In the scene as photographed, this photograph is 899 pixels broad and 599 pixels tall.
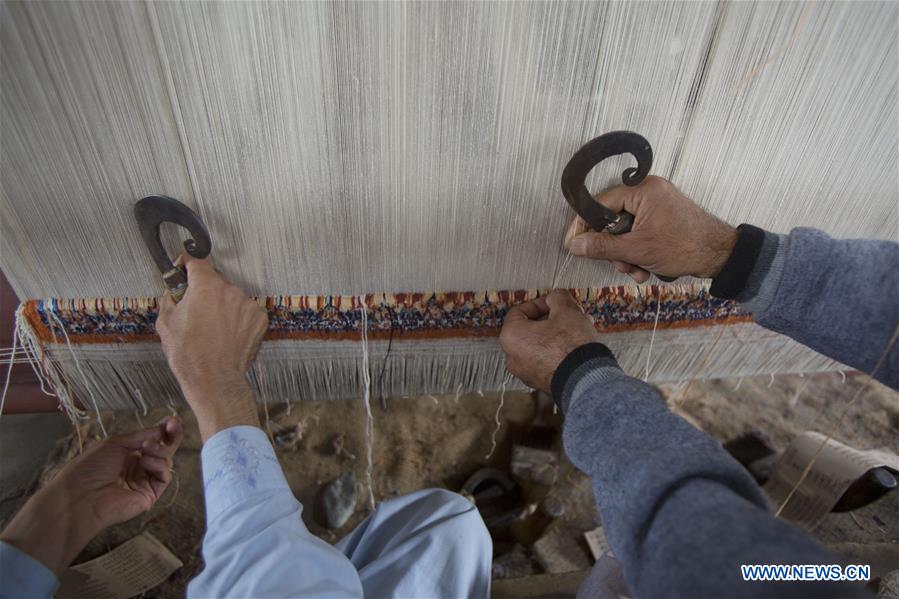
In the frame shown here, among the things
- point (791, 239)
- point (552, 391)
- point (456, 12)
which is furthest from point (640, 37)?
point (552, 391)

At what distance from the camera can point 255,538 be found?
80 cm

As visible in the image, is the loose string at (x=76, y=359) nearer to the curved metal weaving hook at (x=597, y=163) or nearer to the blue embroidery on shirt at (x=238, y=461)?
the blue embroidery on shirt at (x=238, y=461)

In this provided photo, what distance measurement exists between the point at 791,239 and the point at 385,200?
0.74 metres

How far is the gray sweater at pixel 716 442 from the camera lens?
0.57m

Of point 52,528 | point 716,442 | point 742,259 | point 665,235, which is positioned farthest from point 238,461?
point 742,259

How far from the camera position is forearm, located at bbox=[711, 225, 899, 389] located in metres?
0.89

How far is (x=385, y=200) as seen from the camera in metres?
0.99

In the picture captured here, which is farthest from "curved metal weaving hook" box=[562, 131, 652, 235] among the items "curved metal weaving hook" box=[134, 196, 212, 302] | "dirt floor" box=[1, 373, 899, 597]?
"dirt floor" box=[1, 373, 899, 597]

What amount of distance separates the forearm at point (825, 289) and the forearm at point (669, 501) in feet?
1.05

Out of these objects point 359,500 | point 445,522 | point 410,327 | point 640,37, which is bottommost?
point 359,500

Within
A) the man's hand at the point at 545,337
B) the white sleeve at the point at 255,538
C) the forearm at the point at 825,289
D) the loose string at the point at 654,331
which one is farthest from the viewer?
the loose string at the point at 654,331

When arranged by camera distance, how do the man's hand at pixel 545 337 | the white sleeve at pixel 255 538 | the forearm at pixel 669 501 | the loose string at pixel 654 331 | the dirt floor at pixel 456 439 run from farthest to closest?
the dirt floor at pixel 456 439 < the loose string at pixel 654 331 < the man's hand at pixel 545 337 < the white sleeve at pixel 255 538 < the forearm at pixel 669 501

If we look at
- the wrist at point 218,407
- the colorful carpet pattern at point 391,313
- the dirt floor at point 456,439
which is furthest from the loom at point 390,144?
the dirt floor at point 456,439

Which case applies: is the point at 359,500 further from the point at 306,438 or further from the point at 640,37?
the point at 640,37
